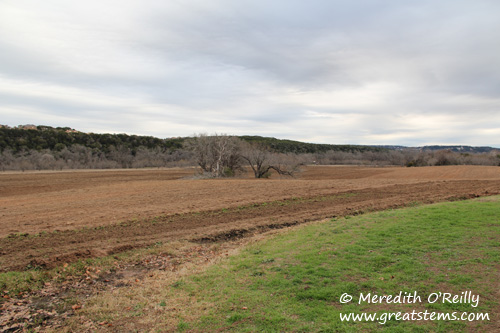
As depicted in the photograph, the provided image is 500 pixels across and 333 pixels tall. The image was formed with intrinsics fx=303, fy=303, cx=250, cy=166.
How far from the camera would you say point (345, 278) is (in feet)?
20.4

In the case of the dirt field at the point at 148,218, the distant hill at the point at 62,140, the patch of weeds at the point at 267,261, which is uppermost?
the distant hill at the point at 62,140

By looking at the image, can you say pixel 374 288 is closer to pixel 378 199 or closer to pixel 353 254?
pixel 353 254

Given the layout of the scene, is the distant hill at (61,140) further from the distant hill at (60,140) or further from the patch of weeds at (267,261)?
the patch of weeds at (267,261)

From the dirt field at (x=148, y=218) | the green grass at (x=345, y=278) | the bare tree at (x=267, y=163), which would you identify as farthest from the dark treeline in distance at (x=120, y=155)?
the green grass at (x=345, y=278)

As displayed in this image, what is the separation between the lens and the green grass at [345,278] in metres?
4.85

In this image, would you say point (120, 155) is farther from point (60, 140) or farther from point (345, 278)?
point (345, 278)

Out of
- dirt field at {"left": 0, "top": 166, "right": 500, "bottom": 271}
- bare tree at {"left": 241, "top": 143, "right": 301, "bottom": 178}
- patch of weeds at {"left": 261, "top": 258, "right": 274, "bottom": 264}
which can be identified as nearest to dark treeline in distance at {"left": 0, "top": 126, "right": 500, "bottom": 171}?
bare tree at {"left": 241, "top": 143, "right": 301, "bottom": 178}

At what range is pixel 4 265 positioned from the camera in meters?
8.67

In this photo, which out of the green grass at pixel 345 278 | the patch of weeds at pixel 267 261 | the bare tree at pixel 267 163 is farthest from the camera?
the bare tree at pixel 267 163

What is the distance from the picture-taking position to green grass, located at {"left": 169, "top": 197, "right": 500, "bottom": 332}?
191 inches

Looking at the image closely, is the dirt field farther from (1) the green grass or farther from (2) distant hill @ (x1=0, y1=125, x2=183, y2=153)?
(2) distant hill @ (x1=0, y1=125, x2=183, y2=153)

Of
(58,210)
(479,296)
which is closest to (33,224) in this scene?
(58,210)

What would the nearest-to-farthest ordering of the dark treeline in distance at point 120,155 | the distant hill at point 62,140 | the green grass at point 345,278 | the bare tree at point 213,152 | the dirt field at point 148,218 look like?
1. the green grass at point 345,278
2. the dirt field at point 148,218
3. the bare tree at point 213,152
4. the dark treeline in distance at point 120,155
5. the distant hill at point 62,140

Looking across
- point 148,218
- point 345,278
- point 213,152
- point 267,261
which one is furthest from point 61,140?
point 345,278
